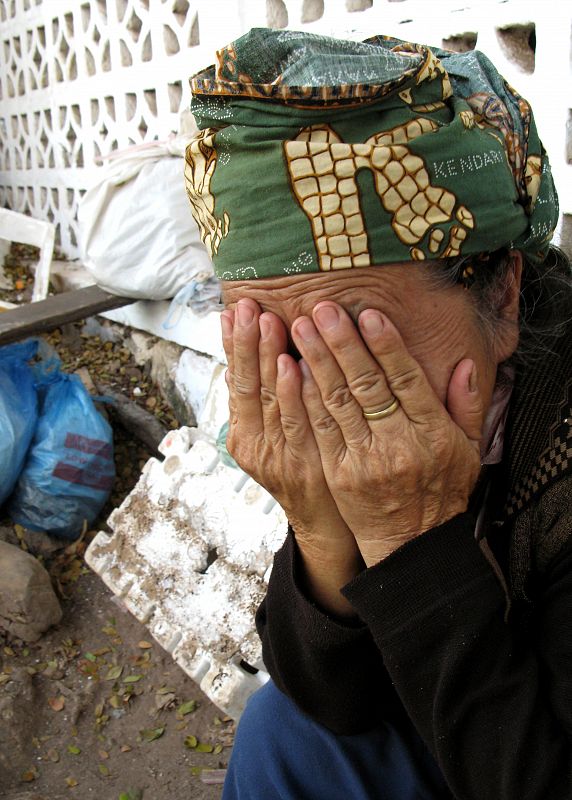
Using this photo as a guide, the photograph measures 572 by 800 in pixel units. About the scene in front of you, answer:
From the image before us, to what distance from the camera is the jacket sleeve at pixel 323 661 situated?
1555 mm

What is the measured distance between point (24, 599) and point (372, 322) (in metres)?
2.27

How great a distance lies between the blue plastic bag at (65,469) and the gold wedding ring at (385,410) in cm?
244

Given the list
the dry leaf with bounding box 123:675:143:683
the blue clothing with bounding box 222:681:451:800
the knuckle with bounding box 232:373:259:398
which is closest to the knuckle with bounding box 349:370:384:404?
the knuckle with bounding box 232:373:259:398

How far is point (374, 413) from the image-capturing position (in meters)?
1.33

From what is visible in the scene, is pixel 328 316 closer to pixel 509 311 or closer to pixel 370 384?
pixel 370 384

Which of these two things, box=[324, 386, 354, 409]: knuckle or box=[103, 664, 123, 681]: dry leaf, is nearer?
box=[324, 386, 354, 409]: knuckle

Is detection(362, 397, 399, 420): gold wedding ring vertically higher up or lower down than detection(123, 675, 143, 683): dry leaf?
higher up

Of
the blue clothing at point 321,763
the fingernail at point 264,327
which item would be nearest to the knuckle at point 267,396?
the fingernail at point 264,327

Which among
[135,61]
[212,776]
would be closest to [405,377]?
[212,776]

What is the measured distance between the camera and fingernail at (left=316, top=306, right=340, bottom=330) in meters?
1.26

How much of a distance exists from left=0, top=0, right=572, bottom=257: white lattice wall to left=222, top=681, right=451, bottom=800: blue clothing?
1.60 metres

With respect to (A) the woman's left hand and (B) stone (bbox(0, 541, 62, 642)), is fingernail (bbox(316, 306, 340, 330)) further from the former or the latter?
(B) stone (bbox(0, 541, 62, 642))

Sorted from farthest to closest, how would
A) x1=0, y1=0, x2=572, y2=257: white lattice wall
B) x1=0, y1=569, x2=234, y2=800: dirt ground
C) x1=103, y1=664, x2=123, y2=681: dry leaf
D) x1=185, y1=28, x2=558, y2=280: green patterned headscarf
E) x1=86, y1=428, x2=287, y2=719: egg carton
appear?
x1=103, y1=664, x2=123, y2=681: dry leaf
x1=0, y1=569, x2=234, y2=800: dirt ground
x1=86, y1=428, x2=287, y2=719: egg carton
x1=0, y1=0, x2=572, y2=257: white lattice wall
x1=185, y1=28, x2=558, y2=280: green patterned headscarf

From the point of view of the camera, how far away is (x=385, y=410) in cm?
133
